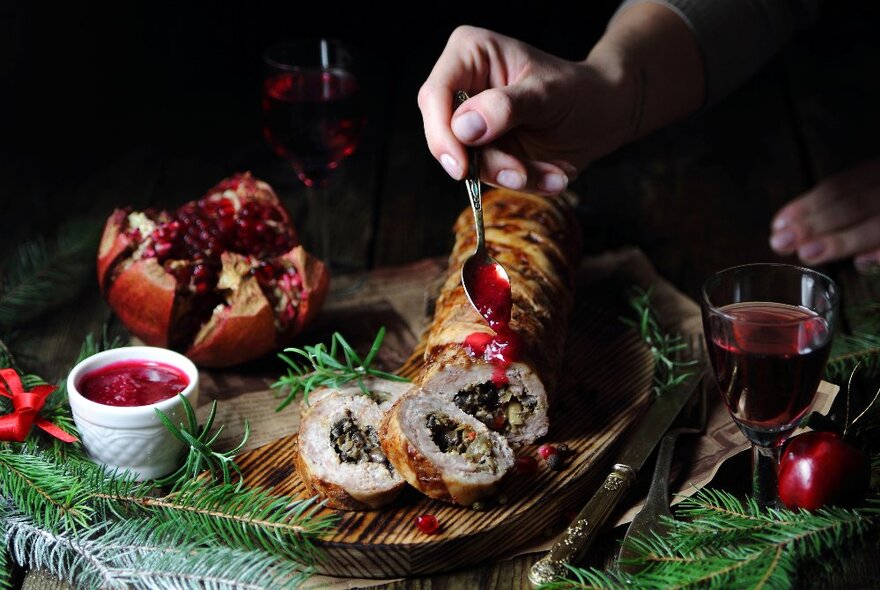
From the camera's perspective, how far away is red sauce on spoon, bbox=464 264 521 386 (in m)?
2.93

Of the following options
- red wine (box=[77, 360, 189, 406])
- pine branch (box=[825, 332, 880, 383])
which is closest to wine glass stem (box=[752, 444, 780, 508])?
pine branch (box=[825, 332, 880, 383])

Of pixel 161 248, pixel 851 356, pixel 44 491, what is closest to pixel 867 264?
pixel 851 356

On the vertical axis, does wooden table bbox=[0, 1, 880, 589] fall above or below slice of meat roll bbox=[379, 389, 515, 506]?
below

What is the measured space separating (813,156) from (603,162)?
100 centimetres

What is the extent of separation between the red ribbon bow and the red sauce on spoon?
1.16m

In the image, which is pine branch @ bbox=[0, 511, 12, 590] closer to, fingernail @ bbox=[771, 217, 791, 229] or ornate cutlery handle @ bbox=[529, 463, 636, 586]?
ornate cutlery handle @ bbox=[529, 463, 636, 586]

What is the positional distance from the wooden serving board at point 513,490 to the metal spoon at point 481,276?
33 cm

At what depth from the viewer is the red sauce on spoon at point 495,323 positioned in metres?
2.93

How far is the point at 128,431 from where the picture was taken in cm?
290

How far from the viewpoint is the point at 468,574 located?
2730 millimetres

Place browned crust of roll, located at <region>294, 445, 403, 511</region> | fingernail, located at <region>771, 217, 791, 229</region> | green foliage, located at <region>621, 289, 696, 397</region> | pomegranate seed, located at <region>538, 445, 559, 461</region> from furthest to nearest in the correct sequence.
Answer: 1. fingernail, located at <region>771, 217, 791, 229</region>
2. green foliage, located at <region>621, 289, 696, 397</region>
3. pomegranate seed, located at <region>538, 445, 559, 461</region>
4. browned crust of roll, located at <region>294, 445, 403, 511</region>

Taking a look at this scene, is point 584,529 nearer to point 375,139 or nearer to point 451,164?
point 451,164

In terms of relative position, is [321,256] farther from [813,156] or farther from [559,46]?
[813,156]

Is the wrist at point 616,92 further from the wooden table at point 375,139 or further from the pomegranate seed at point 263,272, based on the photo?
the pomegranate seed at point 263,272
